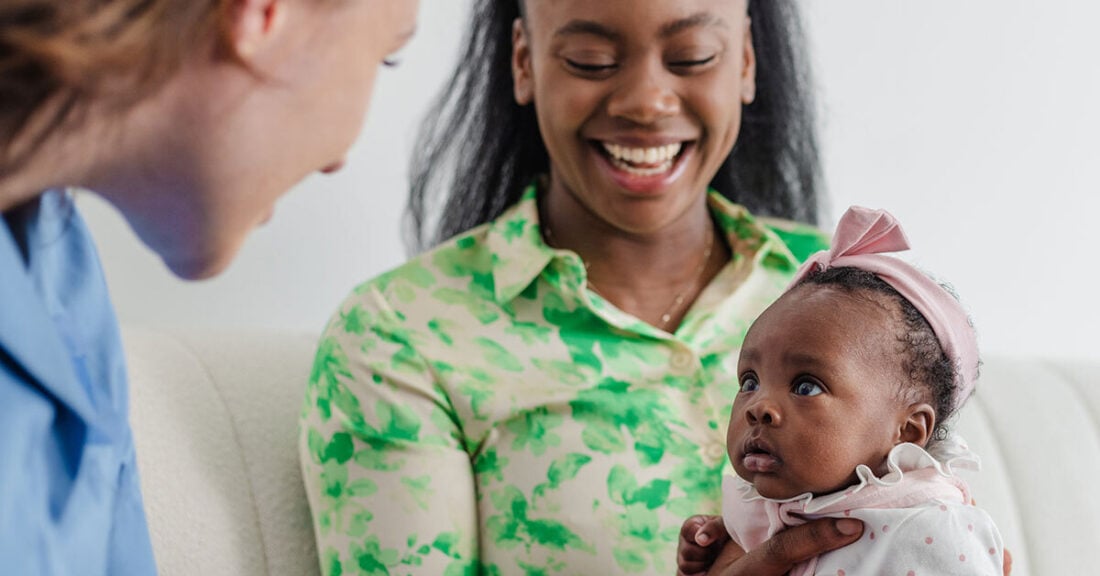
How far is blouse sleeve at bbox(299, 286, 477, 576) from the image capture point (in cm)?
177

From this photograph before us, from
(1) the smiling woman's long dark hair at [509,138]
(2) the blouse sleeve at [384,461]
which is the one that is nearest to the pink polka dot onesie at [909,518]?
(2) the blouse sleeve at [384,461]

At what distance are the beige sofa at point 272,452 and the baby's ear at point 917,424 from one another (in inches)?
31.1

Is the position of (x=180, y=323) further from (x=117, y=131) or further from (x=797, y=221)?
(x=117, y=131)

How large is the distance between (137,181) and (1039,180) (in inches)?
88.1

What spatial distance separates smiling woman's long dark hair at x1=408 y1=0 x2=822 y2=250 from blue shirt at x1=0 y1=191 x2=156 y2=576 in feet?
3.58

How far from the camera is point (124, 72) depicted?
2.85ft

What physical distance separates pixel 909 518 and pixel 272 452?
0.99 m

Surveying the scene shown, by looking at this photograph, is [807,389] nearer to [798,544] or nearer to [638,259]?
[798,544]

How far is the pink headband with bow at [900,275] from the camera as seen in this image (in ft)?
4.66

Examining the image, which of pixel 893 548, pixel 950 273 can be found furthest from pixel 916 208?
pixel 893 548

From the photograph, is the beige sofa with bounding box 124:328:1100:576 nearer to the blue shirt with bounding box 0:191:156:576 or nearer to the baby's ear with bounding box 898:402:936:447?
the blue shirt with bounding box 0:191:156:576

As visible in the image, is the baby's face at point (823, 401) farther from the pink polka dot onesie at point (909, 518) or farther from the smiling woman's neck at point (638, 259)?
the smiling woman's neck at point (638, 259)

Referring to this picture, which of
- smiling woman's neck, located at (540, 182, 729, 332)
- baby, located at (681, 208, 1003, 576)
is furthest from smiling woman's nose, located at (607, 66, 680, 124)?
baby, located at (681, 208, 1003, 576)

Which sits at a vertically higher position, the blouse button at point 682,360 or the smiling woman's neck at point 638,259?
the smiling woman's neck at point 638,259
